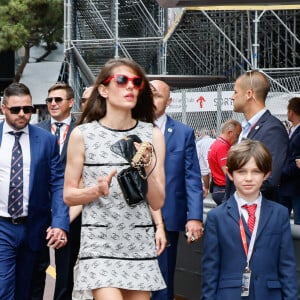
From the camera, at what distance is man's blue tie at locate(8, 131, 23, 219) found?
7.14 meters

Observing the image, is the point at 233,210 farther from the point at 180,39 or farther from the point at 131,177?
the point at 180,39

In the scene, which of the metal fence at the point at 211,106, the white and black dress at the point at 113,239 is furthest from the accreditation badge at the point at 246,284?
the metal fence at the point at 211,106

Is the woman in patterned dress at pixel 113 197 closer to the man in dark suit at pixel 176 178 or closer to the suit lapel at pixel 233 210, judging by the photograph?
the suit lapel at pixel 233 210

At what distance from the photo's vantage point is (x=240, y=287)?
592 cm

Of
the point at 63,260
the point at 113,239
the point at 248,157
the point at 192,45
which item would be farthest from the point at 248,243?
the point at 192,45

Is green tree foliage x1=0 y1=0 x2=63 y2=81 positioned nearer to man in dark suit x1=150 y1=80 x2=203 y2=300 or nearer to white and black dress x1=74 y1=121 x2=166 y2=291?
man in dark suit x1=150 y1=80 x2=203 y2=300

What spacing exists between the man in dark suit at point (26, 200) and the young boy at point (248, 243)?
1455 mm

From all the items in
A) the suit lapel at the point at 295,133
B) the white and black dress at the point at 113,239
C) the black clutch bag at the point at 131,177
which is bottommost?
the white and black dress at the point at 113,239

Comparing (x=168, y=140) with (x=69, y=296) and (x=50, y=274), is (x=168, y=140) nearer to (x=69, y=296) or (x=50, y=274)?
(x=69, y=296)

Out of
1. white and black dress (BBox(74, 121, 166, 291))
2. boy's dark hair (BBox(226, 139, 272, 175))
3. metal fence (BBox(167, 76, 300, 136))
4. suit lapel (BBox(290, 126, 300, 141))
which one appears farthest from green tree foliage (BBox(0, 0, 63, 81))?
white and black dress (BBox(74, 121, 166, 291))

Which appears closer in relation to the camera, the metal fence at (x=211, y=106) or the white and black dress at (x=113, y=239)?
the white and black dress at (x=113, y=239)

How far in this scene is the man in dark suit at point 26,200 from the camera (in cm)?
709

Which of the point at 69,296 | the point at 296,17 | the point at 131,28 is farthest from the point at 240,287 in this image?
the point at 131,28

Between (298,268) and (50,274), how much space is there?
5018 mm
